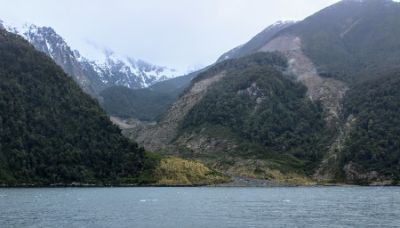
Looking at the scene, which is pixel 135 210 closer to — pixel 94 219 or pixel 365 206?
pixel 94 219

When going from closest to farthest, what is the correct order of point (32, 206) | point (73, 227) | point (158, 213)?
point (73, 227) → point (158, 213) → point (32, 206)

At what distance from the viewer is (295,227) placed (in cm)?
10450

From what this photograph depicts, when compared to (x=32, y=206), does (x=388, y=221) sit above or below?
below

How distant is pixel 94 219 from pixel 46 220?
9.38 m

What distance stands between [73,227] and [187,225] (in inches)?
798

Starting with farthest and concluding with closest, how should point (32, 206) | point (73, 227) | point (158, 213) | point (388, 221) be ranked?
point (32, 206) → point (158, 213) → point (388, 221) → point (73, 227)

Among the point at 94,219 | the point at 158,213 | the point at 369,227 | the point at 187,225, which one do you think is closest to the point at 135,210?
the point at 158,213

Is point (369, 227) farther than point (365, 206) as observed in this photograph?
No

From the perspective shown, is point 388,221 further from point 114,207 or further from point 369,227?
point 114,207

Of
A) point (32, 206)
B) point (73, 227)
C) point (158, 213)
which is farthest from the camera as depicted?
point (32, 206)

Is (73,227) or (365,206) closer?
(73,227)

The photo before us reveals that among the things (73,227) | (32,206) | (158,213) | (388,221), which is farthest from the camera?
(32,206)

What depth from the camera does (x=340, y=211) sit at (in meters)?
141

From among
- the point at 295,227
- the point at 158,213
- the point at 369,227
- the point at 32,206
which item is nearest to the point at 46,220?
the point at 158,213
